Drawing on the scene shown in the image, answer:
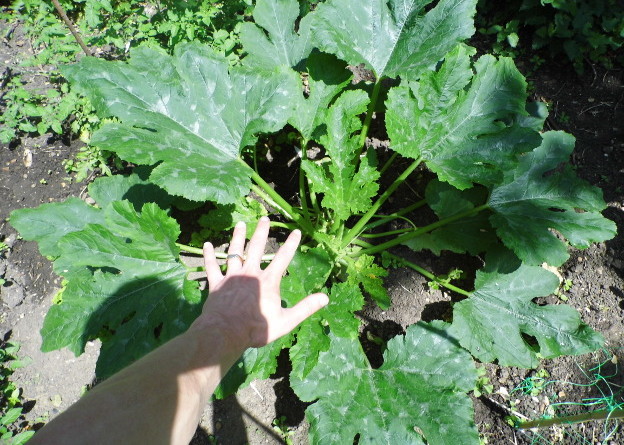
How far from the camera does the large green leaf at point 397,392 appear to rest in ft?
8.12

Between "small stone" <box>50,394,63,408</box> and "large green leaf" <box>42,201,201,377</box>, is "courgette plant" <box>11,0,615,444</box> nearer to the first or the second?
"large green leaf" <box>42,201,201,377</box>

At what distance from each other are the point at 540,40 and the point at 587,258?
2.02 m

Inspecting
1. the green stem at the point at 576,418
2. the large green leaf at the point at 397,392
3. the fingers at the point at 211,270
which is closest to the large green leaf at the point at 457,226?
the large green leaf at the point at 397,392

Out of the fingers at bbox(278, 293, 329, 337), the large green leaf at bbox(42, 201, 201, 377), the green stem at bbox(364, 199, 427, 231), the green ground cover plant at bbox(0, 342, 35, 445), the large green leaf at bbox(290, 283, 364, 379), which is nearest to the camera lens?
the fingers at bbox(278, 293, 329, 337)

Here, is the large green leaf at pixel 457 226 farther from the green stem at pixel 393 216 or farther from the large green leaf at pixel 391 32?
the large green leaf at pixel 391 32

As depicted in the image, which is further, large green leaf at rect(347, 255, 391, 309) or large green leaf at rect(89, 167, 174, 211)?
large green leaf at rect(89, 167, 174, 211)

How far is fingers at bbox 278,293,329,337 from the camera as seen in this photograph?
2051 millimetres

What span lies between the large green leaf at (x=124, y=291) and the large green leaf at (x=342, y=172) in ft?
2.89

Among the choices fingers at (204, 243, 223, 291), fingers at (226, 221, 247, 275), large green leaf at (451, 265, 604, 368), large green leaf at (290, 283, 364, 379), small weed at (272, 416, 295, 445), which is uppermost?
fingers at (226, 221, 247, 275)

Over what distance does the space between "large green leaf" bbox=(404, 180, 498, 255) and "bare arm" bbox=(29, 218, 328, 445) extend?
1341 mm

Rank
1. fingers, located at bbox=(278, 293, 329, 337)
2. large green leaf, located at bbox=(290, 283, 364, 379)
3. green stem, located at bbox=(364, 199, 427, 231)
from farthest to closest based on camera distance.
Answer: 1. green stem, located at bbox=(364, 199, 427, 231)
2. large green leaf, located at bbox=(290, 283, 364, 379)
3. fingers, located at bbox=(278, 293, 329, 337)

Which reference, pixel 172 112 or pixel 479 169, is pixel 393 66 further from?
pixel 172 112

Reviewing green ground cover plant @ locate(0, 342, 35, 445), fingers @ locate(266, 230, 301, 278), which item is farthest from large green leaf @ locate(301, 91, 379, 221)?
green ground cover plant @ locate(0, 342, 35, 445)

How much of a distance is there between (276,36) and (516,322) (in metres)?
2.60
